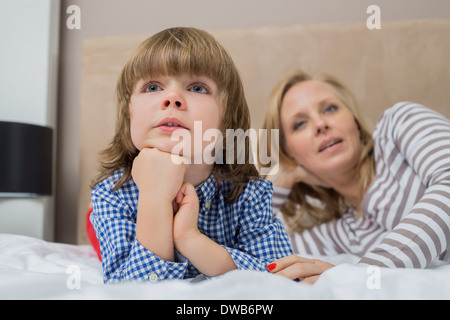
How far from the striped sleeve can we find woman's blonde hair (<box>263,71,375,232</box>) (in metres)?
0.30

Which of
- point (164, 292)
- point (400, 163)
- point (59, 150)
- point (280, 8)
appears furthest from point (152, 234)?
point (59, 150)

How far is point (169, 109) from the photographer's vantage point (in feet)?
2.09

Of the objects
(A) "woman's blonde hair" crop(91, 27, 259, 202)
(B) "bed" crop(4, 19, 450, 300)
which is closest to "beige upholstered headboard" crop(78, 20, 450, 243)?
(B) "bed" crop(4, 19, 450, 300)

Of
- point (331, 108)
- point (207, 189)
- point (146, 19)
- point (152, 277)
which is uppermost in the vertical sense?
point (146, 19)

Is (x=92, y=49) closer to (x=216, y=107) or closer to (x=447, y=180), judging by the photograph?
(x=216, y=107)

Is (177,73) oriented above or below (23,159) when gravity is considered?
above

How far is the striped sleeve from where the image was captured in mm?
748

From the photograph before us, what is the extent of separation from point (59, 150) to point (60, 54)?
0.42 meters

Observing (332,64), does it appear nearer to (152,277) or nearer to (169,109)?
(169,109)

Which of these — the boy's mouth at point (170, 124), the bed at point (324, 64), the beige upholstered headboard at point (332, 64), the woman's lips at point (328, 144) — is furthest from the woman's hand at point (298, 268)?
the beige upholstered headboard at point (332, 64)

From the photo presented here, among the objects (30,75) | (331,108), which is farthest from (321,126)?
(30,75)

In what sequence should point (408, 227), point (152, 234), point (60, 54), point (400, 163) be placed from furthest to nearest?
1. point (60, 54)
2. point (400, 163)
3. point (408, 227)
4. point (152, 234)

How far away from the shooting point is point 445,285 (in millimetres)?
513

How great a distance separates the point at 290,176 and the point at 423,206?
72 cm
